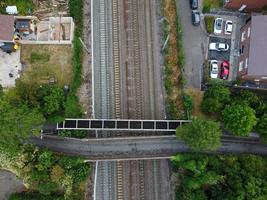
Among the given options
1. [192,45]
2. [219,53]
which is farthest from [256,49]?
[192,45]

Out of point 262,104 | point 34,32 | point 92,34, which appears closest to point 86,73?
point 92,34

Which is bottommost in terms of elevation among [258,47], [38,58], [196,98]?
[196,98]

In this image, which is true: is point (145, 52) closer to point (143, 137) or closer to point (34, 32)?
point (143, 137)

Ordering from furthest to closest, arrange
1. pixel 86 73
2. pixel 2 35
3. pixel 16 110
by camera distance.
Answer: pixel 86 73 < pixel 2 35 < pixel 16 110

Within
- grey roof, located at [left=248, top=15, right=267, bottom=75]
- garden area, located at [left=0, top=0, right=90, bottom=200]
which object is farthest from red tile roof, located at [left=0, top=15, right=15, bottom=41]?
grey roof, located at [left=248, top=15, right=267, bottom=75]

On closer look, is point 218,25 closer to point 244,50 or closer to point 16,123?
point 244,50

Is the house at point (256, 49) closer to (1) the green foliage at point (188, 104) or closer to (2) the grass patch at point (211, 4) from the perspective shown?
(2) the grass patch at point (211, 4)

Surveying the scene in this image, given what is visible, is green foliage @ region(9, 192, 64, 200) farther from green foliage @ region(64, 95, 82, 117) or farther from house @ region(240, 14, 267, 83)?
house @ region(240, 14, 267, 83)
